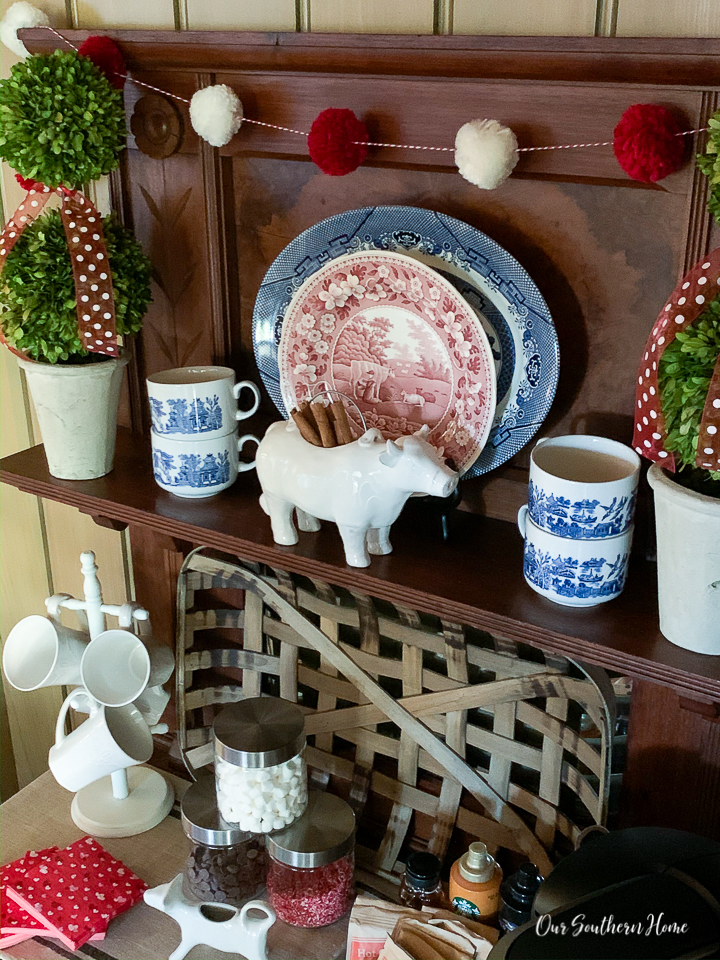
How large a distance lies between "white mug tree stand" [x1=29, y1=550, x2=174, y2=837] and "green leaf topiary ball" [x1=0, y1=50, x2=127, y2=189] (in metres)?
0.43

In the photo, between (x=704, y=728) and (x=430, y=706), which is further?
(x=430, y=706)

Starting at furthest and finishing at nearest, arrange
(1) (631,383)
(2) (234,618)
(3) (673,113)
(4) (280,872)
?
1. (2) (234,618)
2. (4) (280,872)
3. (1) (631,383)
4. (3) (673,113)

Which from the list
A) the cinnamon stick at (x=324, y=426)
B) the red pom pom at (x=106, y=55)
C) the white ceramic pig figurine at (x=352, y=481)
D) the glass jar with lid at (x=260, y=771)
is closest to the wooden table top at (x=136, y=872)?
the glass jar with lid at (x=260, y=771)

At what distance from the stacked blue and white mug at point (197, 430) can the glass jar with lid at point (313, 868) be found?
373 millimetres

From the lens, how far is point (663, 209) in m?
0.76

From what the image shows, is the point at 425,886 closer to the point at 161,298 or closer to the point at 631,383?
the point at 631,383

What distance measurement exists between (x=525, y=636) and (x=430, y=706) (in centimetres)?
27

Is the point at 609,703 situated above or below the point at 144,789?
above

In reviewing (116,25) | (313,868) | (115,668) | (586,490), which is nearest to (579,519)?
(586,490)

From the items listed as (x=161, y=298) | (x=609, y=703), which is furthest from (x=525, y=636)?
(x=161, y=298)

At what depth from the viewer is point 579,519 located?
76 cm

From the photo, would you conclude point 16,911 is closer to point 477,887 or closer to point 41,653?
point 41,653

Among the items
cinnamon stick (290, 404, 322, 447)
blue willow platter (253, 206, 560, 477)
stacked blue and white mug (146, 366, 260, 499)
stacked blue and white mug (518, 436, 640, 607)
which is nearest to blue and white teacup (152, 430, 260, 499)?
stacked blue and white mug (146, 366, 260, 499)

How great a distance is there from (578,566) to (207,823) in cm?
51
